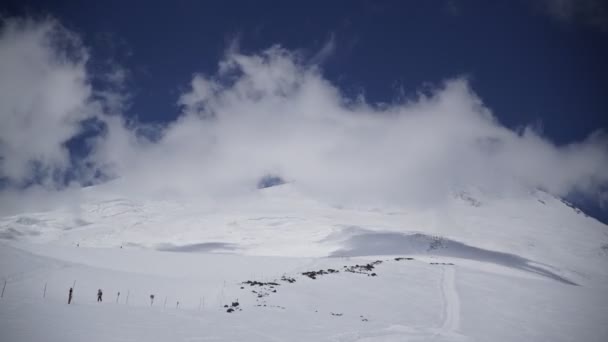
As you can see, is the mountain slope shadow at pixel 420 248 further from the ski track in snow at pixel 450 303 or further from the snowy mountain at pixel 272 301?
the ski track in snow at pixel 450 303

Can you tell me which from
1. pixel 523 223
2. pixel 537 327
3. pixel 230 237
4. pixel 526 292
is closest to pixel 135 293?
pixel 537 327

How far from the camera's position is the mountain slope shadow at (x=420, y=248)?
398 feet

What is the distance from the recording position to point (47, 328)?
1712cm

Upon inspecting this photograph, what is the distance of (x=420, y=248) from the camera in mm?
135000

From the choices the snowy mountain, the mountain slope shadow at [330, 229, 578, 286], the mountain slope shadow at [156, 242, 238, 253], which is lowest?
the snowy mountain

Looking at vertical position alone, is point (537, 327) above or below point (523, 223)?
below

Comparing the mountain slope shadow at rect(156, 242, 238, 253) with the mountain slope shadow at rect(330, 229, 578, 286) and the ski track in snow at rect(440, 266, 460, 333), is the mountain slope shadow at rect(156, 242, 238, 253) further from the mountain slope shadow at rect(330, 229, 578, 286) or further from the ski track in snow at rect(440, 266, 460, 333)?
the ski track in snow at rect(440, 266, 460, 333)

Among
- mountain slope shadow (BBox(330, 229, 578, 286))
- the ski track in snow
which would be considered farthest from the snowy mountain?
mountain slope shadow (BBox(330, 229, 578, 286))

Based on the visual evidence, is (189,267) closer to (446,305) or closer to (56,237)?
(446,305)

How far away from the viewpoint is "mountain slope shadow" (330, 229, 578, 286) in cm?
12138

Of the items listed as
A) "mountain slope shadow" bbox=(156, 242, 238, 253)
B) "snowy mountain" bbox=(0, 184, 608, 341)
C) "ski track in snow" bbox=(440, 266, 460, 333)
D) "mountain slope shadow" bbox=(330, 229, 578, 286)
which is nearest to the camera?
"snowy mountain" bbox=(0, 184, 608, 341)

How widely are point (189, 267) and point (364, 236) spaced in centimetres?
9883

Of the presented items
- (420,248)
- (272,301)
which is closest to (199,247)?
(420,248)

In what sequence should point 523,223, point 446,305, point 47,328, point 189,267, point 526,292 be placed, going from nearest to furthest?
point 47,328
point 446,305
point 526,292
point 189,267
point 523,223
